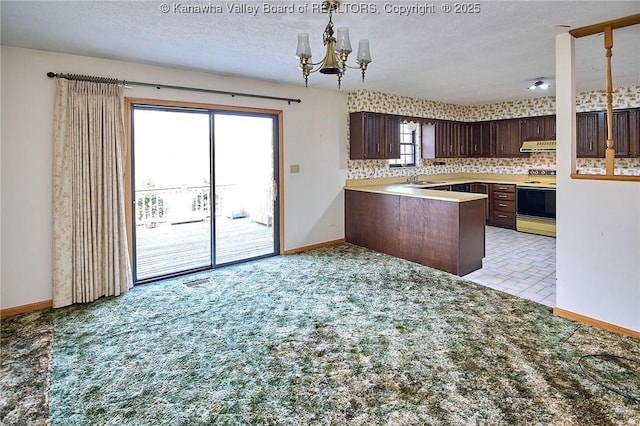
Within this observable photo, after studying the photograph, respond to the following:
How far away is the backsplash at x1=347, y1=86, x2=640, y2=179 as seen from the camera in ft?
19.3

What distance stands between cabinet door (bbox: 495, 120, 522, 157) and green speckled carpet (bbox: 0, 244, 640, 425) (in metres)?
4.51

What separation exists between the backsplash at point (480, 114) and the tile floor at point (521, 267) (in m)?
1.60

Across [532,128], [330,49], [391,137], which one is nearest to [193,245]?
[391,137]

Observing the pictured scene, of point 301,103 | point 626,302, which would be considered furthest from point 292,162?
point 626,302


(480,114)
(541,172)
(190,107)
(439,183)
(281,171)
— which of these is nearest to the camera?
(190,107)

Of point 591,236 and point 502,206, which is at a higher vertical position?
point 502,206

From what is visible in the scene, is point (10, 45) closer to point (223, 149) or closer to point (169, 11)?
point (169, 11)

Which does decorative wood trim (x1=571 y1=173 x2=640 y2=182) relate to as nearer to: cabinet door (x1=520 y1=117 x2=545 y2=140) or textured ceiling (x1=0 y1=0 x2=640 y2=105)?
textured ceiling (x1=0 y1=0 x2=640 y2=105)

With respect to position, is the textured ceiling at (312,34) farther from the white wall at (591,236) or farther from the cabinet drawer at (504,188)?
the cabinet drawer at (504,188)

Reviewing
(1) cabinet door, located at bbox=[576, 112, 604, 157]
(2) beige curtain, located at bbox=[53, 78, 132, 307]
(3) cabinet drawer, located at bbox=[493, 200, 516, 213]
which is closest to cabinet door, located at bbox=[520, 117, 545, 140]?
(1) cabinet door, located at bbox=[576, 112, 604, 157]

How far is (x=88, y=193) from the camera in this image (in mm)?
3656

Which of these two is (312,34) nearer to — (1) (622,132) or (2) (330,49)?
(2) (330,49)

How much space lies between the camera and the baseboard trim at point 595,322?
281 cm

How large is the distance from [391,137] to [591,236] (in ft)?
12.2
